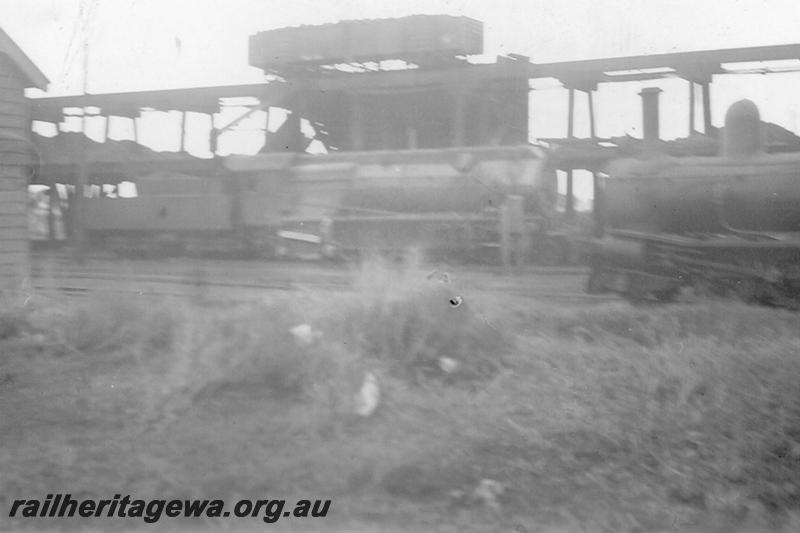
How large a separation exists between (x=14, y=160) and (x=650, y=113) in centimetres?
909

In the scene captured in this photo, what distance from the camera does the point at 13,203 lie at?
31.6 ft

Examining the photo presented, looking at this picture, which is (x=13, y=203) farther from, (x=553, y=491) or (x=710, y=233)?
(x=710, y=233)

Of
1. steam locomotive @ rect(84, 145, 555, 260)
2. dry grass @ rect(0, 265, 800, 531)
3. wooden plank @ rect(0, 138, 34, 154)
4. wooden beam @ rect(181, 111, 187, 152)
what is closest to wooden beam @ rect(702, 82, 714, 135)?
steam locomotive @ rect(84, 145, 555, 260)

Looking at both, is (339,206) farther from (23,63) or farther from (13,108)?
(23,63)

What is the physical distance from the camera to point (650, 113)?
39.4 feet

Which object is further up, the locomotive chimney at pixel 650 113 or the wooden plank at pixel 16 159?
the locomotive chimney at pixel 650 113

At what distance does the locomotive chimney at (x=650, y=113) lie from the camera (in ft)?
38.9

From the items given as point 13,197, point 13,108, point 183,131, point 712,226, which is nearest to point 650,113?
point 712,226

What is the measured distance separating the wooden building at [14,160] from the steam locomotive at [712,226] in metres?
7.29

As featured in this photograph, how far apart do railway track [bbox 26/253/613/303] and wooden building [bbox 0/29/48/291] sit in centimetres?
42

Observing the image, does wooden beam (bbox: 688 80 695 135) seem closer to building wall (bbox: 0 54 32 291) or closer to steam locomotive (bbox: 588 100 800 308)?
steam locomotive (bbox: 588 100 800 308)

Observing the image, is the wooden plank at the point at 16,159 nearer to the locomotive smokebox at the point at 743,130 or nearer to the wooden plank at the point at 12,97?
the wooden plank at the point at 12,97

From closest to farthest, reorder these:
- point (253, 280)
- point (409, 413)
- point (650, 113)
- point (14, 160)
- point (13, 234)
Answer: point (409, 413) < point (14, 160) < point (13, 234) < point (253, 280) < point (650, 113)

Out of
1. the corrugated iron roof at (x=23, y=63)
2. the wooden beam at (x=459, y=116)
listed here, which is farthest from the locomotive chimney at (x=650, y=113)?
the corrugated iron roof at (x=23, y=63)
